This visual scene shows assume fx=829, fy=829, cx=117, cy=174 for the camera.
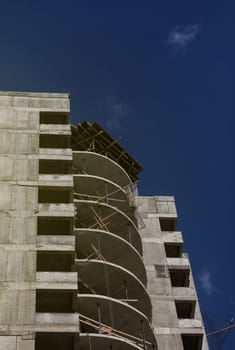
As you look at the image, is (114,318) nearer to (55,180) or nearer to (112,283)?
(112,283)

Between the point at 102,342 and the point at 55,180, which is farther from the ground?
the point at 55,180

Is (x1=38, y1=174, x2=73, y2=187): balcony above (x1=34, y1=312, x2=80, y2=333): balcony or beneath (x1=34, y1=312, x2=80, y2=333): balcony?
above

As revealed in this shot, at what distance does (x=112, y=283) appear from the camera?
117 feet

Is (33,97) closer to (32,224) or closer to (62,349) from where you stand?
(32,224)

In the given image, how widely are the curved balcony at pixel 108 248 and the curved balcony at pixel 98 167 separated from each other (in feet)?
18.8

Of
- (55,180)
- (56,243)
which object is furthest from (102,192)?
(56,243)

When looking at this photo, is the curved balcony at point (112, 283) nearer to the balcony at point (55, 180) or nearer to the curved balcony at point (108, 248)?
the curved balcony at point (108, 248)

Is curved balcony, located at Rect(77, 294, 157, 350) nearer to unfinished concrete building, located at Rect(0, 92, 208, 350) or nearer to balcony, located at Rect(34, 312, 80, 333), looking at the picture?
unfinished concrete building, located at Rect(0, 92, 208, 350)

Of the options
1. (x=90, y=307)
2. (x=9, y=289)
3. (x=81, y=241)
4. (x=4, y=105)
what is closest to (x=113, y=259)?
(x=81, y=241)

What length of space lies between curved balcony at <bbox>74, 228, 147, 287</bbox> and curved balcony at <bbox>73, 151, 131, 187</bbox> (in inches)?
225

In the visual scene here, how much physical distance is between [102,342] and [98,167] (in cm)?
1257

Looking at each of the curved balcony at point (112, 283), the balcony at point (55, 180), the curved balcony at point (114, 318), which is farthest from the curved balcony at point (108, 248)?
the curved balcony at point (114, 318)

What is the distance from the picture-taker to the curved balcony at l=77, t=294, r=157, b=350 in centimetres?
3278

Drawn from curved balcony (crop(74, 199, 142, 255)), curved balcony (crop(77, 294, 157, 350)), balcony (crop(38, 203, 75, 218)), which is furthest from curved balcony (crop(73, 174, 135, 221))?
curved balcony (crop(77, 294, 157, 350))
